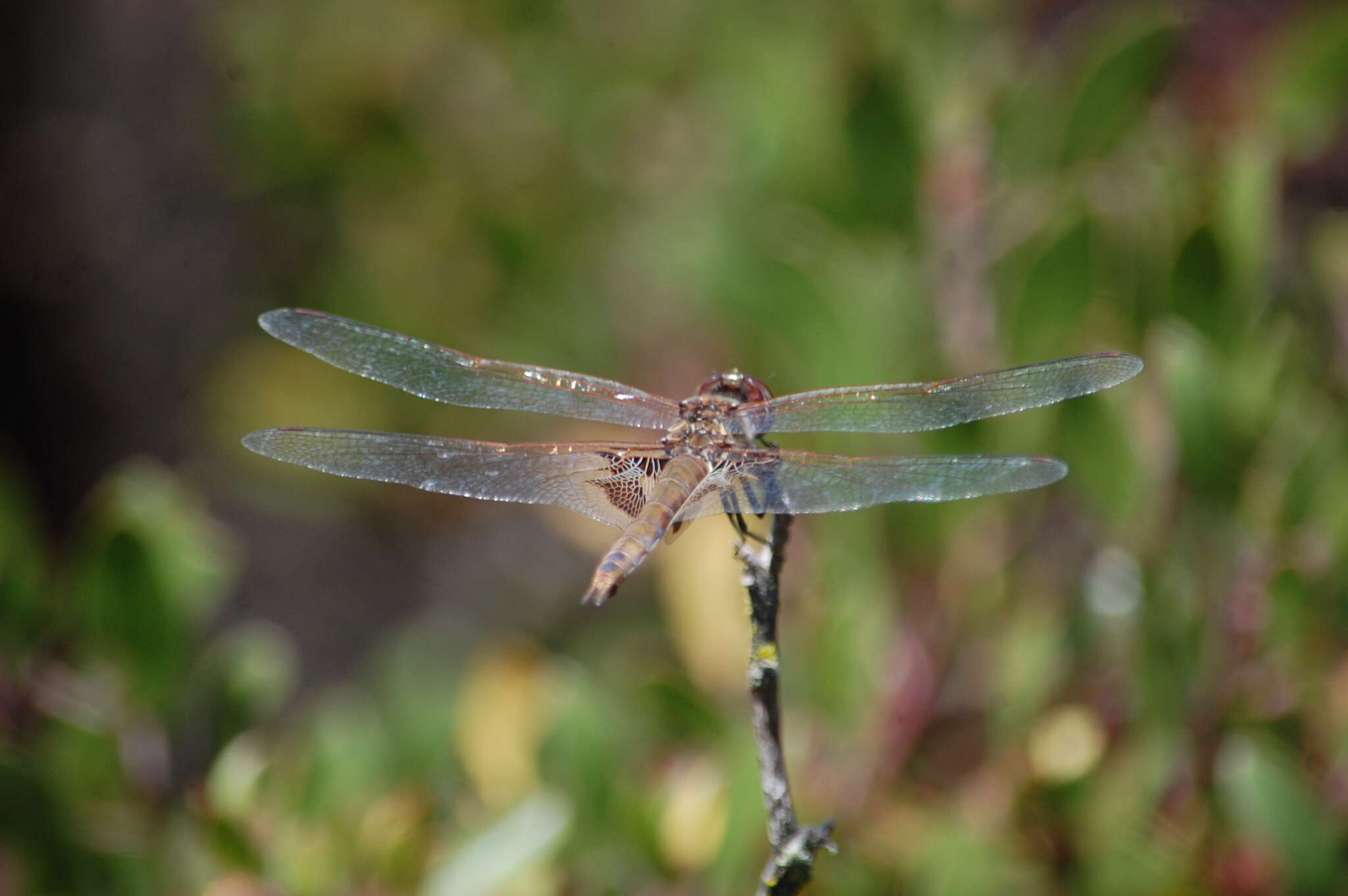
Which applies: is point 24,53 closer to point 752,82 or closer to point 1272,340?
point 752,82

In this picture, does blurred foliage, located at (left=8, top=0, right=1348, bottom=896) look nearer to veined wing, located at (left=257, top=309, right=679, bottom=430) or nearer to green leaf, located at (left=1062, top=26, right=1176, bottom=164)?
green leaf, located at (left=1062, top=26, right=1176, bottom=164)

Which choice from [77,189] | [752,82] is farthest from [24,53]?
[752,82]

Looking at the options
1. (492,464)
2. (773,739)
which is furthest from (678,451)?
(773,739)

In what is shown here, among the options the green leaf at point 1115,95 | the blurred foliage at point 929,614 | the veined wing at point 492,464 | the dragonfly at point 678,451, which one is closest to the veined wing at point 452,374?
the dragonfly at point 678,451

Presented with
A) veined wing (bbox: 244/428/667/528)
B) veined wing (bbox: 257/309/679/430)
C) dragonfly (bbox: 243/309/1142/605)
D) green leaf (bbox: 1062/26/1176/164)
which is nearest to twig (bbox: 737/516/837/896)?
dragonfly (bbox: 243/309/1142/605)

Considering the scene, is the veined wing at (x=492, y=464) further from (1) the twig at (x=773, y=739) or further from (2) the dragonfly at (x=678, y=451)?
(1) the twig at (x=773, y=739)
